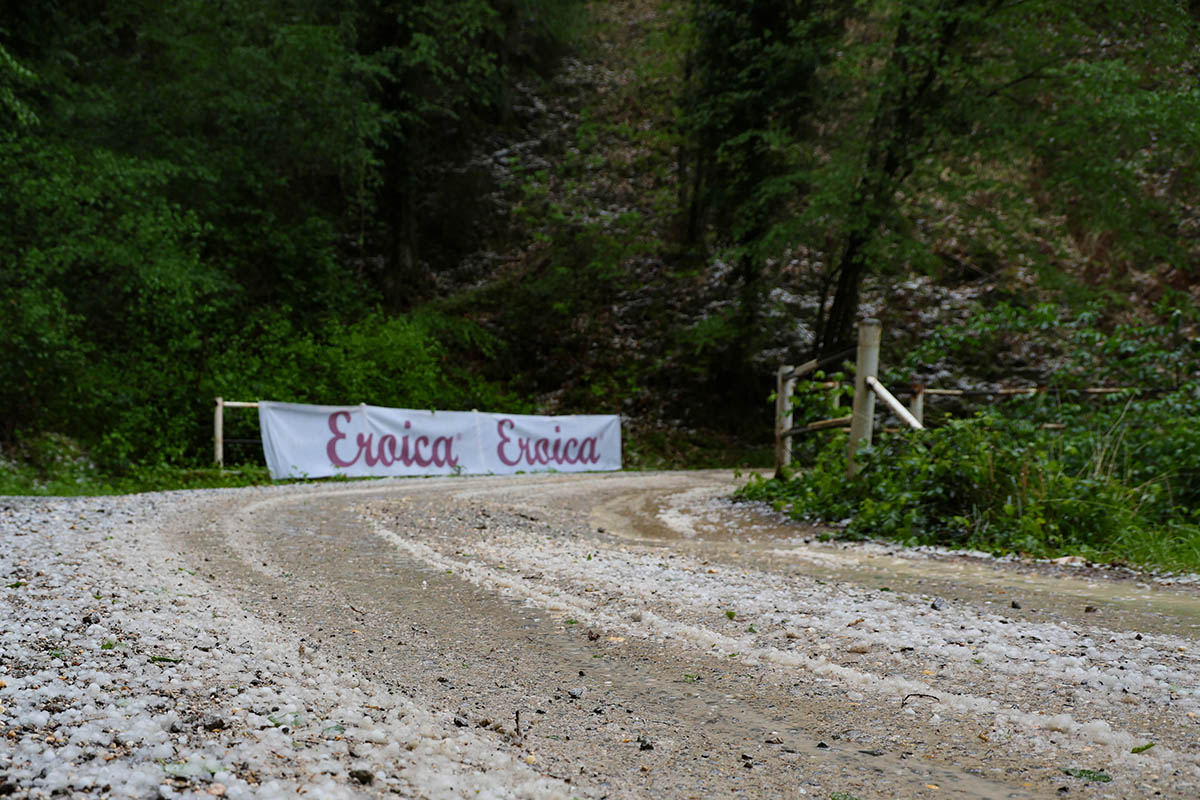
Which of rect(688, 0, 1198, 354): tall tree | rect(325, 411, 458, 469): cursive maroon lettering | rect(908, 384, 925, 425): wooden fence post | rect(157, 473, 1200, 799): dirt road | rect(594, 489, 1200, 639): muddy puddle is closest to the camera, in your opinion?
rect(157, 473, 1200, 799): dirt road

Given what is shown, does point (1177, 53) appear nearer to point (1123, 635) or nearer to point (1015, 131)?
point (1015, 131)

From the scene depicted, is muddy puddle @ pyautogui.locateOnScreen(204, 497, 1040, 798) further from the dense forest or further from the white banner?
the white banner

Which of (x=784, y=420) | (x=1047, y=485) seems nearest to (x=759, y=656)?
(x=1047, y=485)

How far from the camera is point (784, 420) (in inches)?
350

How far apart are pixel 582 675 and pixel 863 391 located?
4960 mm

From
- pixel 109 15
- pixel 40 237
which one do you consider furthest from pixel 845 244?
pixel 109 15

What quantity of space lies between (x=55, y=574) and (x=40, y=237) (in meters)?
10.8

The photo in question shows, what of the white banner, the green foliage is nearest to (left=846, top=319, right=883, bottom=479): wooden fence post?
the green foliage

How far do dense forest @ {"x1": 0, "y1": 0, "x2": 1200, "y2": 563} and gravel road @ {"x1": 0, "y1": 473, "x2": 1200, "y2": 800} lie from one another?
4599 mm

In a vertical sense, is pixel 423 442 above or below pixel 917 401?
below

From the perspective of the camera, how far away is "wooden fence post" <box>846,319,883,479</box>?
6645 mm

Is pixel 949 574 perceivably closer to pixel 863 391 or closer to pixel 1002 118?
pixel 863 391

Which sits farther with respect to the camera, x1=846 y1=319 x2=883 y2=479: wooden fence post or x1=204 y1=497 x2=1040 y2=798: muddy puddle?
x1=846 y1=319 x2=883 y2=479: wooden fence post

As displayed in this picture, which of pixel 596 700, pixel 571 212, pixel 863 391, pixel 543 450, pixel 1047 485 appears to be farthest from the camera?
pixel 571 212
